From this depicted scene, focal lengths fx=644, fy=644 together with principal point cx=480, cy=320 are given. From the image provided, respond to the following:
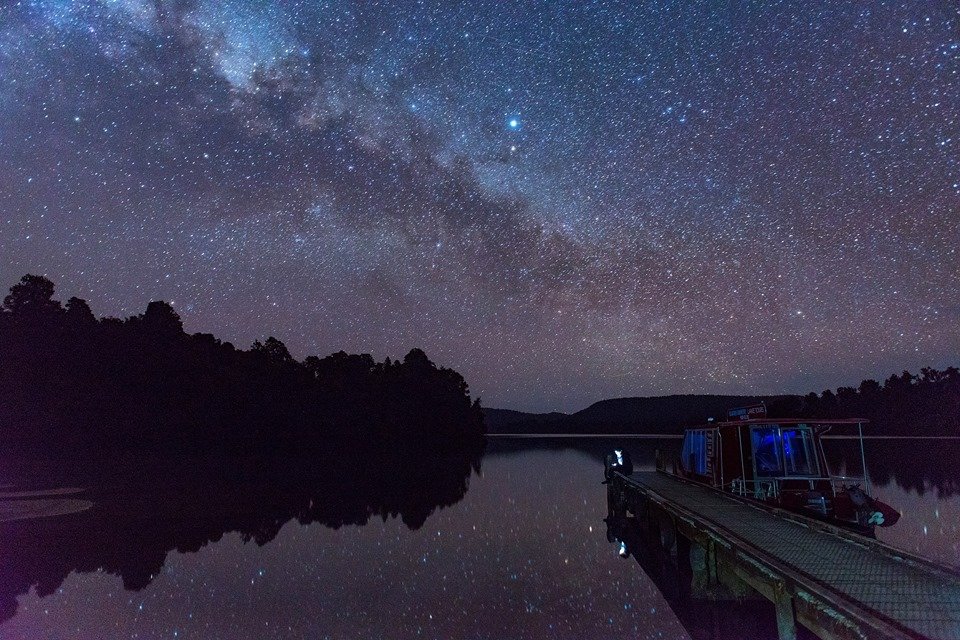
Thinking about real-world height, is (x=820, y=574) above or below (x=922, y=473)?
above

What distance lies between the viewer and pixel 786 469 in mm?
20234

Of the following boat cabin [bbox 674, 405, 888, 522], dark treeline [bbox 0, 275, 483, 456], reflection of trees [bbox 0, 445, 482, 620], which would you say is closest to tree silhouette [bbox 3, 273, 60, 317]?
dark treeline [bbox 0, 275, 483, 456]

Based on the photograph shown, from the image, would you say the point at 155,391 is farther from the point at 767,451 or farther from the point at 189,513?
the point at 767,451

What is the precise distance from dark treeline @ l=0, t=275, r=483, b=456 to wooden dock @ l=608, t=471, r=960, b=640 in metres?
68.7

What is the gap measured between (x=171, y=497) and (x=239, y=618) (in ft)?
77.0

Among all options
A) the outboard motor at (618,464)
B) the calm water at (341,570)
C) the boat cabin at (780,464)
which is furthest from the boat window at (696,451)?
the calm water at (341,570)

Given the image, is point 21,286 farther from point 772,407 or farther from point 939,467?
point 939,467

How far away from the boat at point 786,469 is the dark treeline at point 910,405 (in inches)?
5489

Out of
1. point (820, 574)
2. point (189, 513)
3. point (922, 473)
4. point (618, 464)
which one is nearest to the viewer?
point (820, 574)

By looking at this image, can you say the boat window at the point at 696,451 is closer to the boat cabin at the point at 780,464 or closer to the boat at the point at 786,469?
the boat at the point at 786,469

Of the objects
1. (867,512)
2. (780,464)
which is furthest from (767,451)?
(867,512)

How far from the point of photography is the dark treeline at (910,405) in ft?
486

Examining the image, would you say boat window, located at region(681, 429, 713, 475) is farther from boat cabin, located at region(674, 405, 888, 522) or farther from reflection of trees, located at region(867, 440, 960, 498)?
reflection of trees, located at region(867, 440, 960, 498)

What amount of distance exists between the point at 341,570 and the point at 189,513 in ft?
43.9
